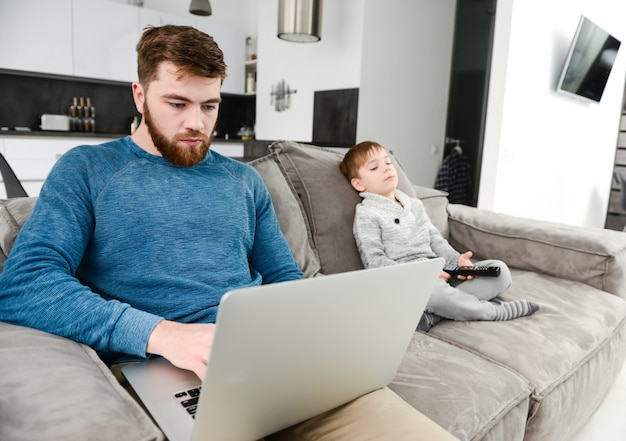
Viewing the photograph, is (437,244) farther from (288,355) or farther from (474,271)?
(288,355)

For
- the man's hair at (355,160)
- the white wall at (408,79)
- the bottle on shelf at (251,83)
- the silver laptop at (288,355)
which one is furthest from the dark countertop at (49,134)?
the silver laptop at (288,355)

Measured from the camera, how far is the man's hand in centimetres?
70

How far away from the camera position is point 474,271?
57.7 inches

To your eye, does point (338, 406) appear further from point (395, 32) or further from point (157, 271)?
point (395, 32)

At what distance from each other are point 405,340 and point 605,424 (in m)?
1.19

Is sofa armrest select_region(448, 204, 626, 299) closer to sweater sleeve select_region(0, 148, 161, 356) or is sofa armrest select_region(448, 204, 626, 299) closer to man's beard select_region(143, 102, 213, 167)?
man's beard select_region(143, 102, 213, 167)

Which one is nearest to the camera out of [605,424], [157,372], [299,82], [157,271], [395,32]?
[157,372]

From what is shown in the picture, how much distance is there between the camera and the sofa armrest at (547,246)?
1685 millimetres

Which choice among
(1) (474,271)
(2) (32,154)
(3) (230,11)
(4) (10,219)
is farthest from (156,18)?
(1) (474,271)

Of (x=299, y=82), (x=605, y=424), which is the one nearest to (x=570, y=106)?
(x=299, y=82)

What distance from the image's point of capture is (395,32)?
3.87 metres

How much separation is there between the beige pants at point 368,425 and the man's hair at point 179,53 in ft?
1.94

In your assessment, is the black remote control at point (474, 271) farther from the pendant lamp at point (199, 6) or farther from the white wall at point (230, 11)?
the white wall at point (230, 11)

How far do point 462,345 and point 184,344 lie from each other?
78cm
